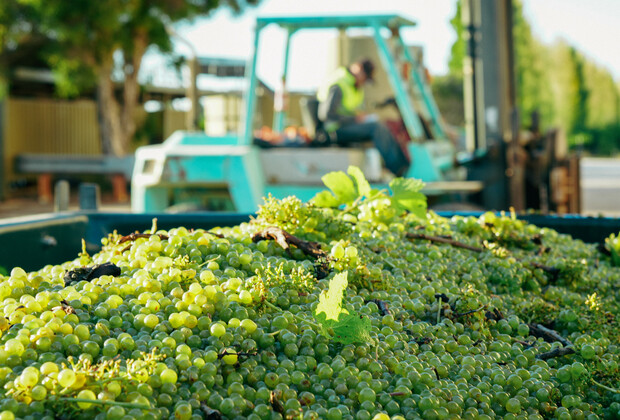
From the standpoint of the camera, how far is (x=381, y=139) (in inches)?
241

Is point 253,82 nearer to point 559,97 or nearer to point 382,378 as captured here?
point 382,378

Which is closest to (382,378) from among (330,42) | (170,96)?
(330,42)

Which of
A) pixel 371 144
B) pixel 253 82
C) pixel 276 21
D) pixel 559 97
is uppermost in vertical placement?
pixel 559 97

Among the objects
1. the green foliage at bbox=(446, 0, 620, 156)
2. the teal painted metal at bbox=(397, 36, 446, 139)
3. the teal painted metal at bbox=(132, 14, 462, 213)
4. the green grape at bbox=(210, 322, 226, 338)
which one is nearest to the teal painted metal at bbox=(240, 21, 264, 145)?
the teal painted metal at bbox=(132, 14, 462, 213)

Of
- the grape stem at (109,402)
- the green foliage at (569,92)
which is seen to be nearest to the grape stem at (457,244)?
the grape stem at (109,402)

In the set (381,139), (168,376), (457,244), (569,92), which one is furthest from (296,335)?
(569,92)

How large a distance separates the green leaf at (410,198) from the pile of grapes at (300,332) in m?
0.18

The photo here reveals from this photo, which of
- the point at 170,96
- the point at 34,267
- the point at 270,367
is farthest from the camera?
the point at 170,96

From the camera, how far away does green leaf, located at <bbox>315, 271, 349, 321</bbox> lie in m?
1.33

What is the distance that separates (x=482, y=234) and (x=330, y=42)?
35.9ft

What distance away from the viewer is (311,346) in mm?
1337

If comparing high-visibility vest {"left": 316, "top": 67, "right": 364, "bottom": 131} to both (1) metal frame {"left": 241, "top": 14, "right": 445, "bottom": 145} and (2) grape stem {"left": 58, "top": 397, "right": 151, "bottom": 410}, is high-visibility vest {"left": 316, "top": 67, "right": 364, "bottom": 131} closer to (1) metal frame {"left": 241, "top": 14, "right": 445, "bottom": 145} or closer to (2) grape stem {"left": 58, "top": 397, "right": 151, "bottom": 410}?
(1) metal frame {"left": 241, "top": 14, "right": 445, "bottom": 145}

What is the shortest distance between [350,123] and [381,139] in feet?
1.15

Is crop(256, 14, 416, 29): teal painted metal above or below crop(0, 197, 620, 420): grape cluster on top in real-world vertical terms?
above
